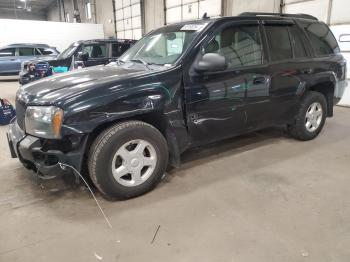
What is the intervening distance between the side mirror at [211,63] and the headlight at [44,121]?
4.26ft

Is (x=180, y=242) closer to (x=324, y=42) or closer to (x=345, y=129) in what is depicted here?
(x=324, y=42)

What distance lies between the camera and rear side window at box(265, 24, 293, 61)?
3.39 m

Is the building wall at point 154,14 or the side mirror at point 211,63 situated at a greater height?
Result: the building wall at point 154,14

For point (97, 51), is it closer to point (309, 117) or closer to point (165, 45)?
point (165, 45)

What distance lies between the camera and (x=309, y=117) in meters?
4.04

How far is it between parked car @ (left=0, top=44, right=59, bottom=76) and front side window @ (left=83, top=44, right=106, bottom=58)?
14.0ft

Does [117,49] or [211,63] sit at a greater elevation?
[117,49]

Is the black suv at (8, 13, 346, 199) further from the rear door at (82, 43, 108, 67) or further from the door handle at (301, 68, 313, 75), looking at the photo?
the rear door at (82, 43, 108, 67)

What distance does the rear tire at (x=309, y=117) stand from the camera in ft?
12.8

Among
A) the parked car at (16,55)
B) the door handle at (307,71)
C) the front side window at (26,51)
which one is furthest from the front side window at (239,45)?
the front side window at (26,51)

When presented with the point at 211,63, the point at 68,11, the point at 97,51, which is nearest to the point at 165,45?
the point at 211,63

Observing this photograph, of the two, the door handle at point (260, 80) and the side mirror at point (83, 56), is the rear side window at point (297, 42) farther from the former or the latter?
the side mirror at point (83, 56)

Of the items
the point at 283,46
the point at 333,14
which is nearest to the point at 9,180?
the point at 283,46

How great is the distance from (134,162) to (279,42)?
7.41 feet
